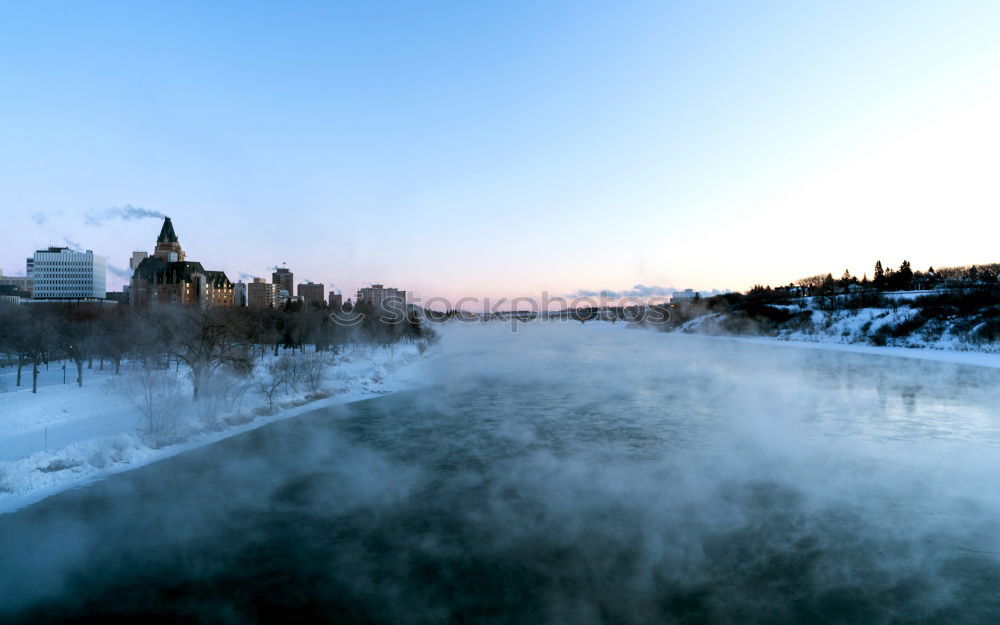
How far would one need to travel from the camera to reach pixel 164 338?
34656 mm

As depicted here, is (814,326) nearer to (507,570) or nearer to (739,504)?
(739,504)

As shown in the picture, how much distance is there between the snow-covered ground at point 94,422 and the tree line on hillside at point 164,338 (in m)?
1.79

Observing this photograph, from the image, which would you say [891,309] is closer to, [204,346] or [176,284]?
[204,346]

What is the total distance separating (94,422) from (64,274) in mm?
165294

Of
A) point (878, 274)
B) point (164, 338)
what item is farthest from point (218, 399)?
point (878, 274)

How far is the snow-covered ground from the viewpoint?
50.6ft

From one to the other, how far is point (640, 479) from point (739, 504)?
2713 mm

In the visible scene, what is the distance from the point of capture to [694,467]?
1536 cm

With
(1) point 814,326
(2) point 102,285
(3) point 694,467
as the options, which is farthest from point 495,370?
(2) point 102,285

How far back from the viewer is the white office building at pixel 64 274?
14412cm

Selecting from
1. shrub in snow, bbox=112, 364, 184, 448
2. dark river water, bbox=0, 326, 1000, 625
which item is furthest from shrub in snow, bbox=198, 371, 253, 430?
dark river water, bbox=0, 326, 1000, 625

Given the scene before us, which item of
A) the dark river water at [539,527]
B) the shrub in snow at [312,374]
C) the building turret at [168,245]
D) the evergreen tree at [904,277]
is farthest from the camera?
the building turret at [168,245]

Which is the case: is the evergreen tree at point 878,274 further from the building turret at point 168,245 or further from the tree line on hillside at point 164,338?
the building turret at point 168,245

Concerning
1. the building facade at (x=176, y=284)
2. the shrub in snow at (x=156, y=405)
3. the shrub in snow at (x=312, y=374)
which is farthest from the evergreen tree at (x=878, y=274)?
the building facade at (x=176, y=284)
